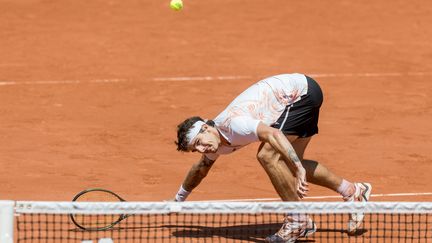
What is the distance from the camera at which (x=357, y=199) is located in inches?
420

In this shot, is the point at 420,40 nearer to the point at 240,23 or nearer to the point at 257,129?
the point at 240,23

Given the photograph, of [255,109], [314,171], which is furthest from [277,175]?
[314,171]

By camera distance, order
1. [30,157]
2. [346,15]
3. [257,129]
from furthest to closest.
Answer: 1. [346,15]
2. [30,157]
3. [257,129]

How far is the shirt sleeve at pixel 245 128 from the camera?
9711 millimetres

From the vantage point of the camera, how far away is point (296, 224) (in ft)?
32.5

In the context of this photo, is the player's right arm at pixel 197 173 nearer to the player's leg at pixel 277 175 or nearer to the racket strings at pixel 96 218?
the racket strings at pixel 96 218

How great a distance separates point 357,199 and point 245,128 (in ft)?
5.03

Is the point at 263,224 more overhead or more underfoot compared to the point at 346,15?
more underfoot

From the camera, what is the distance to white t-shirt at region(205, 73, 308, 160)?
9.80 meters

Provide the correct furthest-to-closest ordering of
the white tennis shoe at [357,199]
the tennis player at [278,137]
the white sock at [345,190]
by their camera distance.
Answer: the white sock at [345,190]
the white tennis shoe at [357,199]
the tennis player at [278,137]

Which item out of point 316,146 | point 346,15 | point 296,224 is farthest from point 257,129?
point 346,15

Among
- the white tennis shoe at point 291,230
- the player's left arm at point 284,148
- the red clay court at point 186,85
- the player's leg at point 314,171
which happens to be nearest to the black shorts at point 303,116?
the player's leg at point 314,171

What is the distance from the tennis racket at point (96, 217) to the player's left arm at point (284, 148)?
4.65 ft

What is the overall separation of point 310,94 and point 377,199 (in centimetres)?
170
